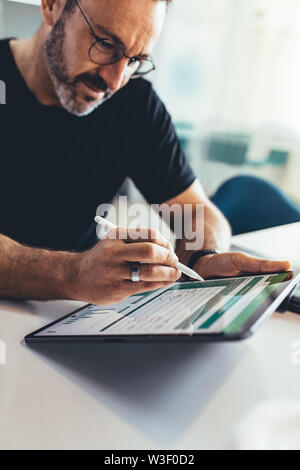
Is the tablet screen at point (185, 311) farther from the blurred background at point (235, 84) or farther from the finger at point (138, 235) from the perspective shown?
the blurred background at point (235, 84)

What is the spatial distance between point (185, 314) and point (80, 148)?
0.81 m

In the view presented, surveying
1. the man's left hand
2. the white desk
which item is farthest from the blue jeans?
the white desk

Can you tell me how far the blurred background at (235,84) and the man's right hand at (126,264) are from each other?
10.6 ft

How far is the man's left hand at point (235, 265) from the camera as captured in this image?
0.76 meters

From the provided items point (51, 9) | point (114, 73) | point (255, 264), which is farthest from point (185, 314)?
point (51, 9)

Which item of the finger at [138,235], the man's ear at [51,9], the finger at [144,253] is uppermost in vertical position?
the man's ear at [51,9]

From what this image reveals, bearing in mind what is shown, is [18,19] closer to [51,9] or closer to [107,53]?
[51,9]

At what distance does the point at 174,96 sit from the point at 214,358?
12.2 feet

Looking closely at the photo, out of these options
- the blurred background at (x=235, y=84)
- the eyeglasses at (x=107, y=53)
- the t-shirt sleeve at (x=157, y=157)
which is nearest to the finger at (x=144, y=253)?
the eyeglasses at (x=107, y=53)

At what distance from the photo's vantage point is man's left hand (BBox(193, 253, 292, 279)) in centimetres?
76

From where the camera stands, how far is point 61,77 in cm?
109

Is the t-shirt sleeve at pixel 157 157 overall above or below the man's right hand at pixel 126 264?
above
